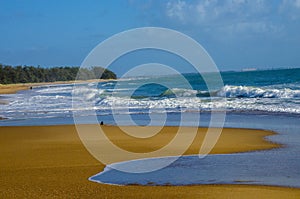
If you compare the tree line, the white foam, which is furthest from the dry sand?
the tree line

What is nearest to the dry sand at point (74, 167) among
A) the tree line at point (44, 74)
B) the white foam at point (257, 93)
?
the white foam at point (257, 93)

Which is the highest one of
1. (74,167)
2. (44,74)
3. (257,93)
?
(44,74)

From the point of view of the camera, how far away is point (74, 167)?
9031mm

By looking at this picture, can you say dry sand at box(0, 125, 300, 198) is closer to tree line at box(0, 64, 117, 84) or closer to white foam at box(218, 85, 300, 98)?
white foam at box(218, 85, 300, 98)

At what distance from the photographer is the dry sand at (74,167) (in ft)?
22.1

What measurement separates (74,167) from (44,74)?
446 feet

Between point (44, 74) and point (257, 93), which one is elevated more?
point (44, 74)

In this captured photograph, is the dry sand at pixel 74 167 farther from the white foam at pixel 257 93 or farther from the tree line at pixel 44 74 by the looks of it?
the tree line at pixel 44 74

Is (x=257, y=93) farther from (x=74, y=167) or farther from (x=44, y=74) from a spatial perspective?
(x=44, y=74)

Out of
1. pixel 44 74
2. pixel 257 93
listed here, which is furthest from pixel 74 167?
pixel 44 74

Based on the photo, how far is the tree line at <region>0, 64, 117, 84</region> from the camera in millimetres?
119912

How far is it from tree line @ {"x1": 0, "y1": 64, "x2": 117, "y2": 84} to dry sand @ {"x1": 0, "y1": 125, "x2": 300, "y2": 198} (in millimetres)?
102680

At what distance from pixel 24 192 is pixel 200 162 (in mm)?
3758

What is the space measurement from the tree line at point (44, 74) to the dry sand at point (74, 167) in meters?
103
